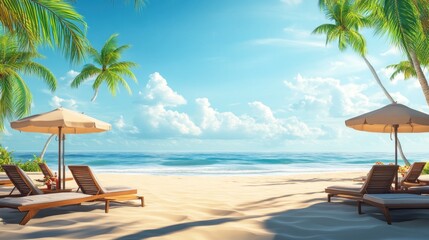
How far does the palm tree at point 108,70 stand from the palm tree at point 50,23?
1797 cm

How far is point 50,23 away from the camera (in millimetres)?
8125

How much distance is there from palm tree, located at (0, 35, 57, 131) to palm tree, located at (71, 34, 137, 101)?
714 cm

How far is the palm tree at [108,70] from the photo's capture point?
26.4 m

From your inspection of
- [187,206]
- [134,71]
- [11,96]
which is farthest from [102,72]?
[187,206]

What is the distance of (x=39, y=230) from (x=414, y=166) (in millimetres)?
7644

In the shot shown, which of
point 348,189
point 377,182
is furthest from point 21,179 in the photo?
Answer: point 377,182

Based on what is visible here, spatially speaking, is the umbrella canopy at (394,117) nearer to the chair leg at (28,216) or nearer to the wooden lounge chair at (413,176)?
the wooden lounge chair at (413,176)

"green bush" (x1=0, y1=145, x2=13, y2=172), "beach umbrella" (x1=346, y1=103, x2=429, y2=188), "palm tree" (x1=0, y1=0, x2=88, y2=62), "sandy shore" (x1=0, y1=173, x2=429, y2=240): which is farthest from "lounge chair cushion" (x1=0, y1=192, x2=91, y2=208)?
"green bush" (x1=0, y1=145, x2=13, y2=172)

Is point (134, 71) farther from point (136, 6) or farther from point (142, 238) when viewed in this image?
point (142, 238)

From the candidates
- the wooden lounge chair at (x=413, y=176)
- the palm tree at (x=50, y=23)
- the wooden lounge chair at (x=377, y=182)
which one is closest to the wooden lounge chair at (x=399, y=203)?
the wooden lounge chair at (x=377, y=182)

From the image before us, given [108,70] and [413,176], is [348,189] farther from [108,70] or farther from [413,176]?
[108,70]

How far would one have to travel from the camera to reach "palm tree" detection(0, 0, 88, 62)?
25.5ft

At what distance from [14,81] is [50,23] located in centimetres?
1161

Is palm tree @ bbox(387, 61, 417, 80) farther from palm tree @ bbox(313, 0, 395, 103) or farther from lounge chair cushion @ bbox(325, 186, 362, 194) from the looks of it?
lounge chair cushion @ bbox(325, 186, 362, 194)
